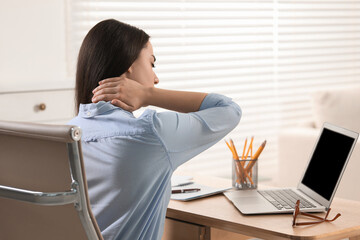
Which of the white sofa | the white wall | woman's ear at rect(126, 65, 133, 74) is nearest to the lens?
woman's ear at rect(126, 65, 133, 74)

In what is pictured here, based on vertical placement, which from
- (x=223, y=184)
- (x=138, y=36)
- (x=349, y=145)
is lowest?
(x=223, y=184)

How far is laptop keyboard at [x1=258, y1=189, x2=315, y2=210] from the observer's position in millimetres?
1749

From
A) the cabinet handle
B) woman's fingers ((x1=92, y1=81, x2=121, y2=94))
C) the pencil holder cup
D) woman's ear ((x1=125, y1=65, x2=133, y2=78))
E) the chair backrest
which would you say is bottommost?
the cabinet handle

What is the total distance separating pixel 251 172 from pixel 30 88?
1.22 m

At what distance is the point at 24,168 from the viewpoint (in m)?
1.24

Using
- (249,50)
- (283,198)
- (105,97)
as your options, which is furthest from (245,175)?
(249,50)

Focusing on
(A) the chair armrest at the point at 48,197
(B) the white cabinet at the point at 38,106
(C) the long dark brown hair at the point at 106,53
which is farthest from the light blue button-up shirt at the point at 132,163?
(B) the white cabinet at the point at 38,106

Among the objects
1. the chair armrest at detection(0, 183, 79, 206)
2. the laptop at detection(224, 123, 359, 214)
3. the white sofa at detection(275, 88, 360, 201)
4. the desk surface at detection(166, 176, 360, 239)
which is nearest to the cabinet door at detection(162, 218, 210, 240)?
the desk surface at detection(166, 176, 360, 239)

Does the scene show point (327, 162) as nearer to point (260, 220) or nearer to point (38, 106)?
point (260, 220)

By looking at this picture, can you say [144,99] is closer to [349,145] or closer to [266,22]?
[349,145]

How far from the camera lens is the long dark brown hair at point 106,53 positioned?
1611 millimetres

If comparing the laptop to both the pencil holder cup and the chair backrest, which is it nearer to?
the pencil holder cup

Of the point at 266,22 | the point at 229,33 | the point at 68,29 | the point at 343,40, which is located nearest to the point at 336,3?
the point at 343,40

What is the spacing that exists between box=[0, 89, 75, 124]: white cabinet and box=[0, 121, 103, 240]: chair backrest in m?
1.44
